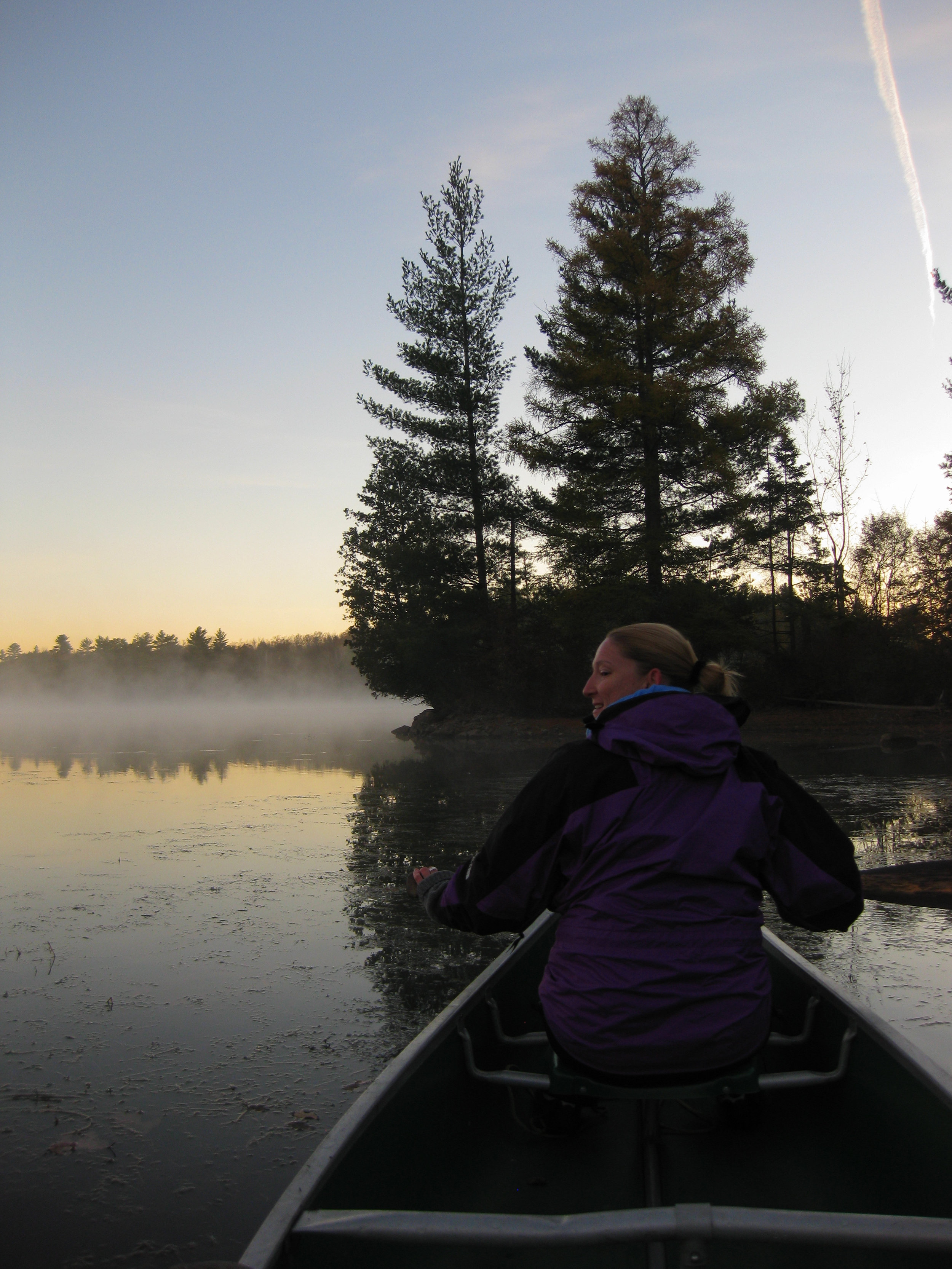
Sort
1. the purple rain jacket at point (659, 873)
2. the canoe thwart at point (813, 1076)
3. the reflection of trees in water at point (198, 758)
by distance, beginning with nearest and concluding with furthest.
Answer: the purple rain jacket at point (659, 873) → the canoe thwart at point (813, 1076) → the reflection of trees in water at point (198, 758)

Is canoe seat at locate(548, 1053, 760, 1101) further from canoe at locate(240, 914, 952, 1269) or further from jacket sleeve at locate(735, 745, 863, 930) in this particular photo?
jacket sleeve at locate(735, 745, 863, 930)

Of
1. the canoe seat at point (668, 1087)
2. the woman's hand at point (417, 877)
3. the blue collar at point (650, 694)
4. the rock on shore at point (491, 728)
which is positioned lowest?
the rock on shore at point (491, 728)

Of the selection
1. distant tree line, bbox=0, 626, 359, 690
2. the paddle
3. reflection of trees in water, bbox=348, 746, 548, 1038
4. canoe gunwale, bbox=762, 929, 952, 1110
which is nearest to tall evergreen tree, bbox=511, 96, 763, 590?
reflection of trees in water, bbox=348, 746, 548, 1038

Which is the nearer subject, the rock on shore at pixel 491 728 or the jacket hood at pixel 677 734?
the jacket hood at pixel 677 734

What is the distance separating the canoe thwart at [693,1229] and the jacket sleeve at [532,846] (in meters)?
0.73

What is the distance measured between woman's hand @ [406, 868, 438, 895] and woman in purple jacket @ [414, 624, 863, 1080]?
1.29 ft

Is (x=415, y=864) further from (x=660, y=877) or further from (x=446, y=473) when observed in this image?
(x=446, y=473)

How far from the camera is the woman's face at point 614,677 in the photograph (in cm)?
242

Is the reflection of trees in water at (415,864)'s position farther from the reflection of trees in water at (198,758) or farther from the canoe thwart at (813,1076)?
the reflection of trees in water at (198,758)

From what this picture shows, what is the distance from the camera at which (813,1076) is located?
2.42 meters

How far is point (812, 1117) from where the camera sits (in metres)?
2.50

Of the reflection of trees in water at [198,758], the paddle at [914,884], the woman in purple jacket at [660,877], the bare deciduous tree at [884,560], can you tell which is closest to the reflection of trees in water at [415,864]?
the woman in purple jacket at [660,877]

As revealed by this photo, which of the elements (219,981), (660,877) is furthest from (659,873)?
(219,981)

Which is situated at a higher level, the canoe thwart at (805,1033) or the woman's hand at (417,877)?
the woman's hand at (417,877)
